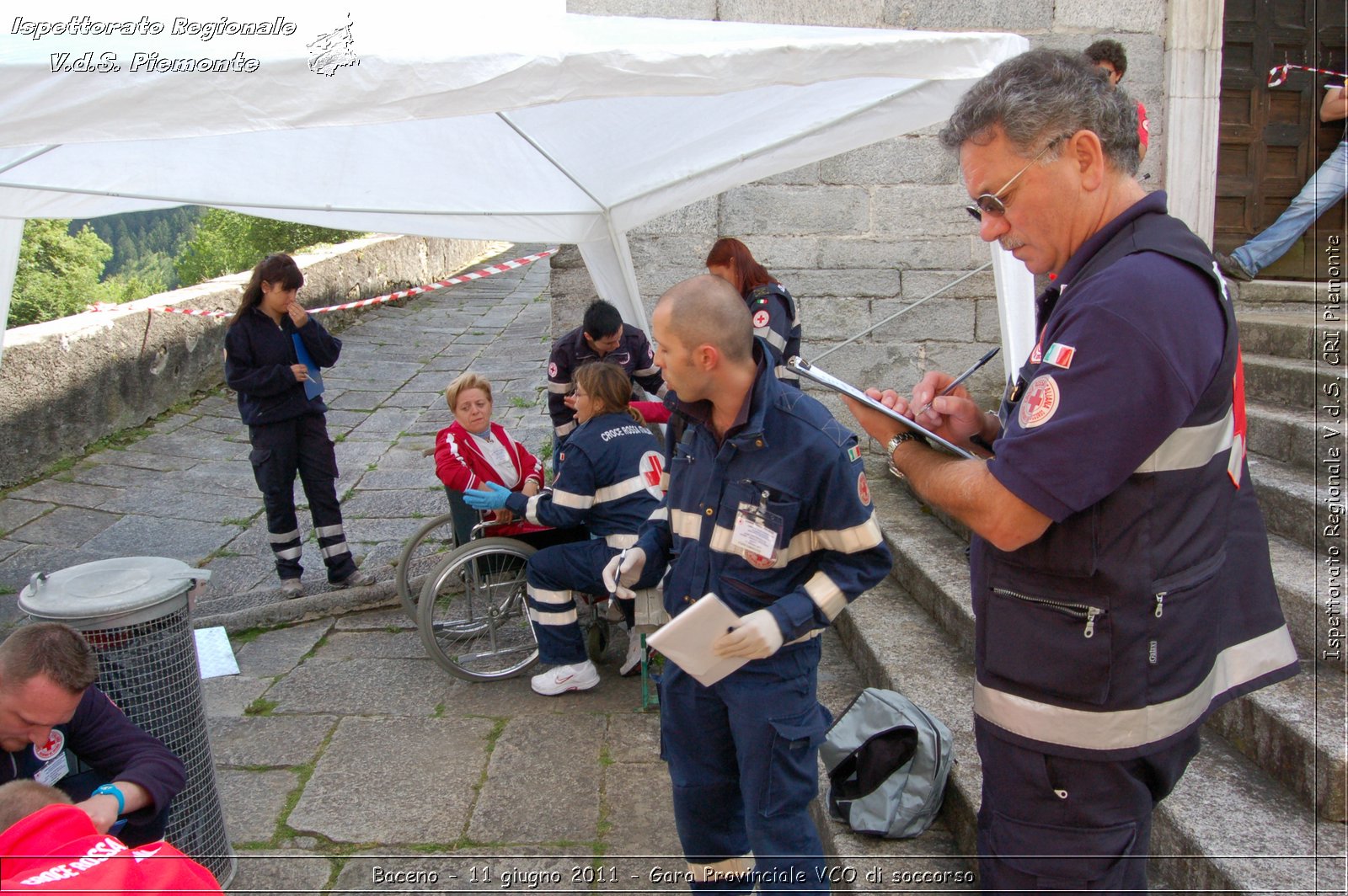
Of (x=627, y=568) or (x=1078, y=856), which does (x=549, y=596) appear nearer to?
(x=627, y=568)

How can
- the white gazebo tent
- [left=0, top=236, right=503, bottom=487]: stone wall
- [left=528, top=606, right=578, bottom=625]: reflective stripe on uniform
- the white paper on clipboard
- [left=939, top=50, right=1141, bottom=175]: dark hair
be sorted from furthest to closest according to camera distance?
[left=0, top=236, right=503, bottom=487]: stone wall < [left=528, top=606, right=578, bottom=625]: reflective stripe on uniform < the white gazebo tent < the white paper on clipboard < [left=939, top=50, right=1141, bottom=175]: dark hair

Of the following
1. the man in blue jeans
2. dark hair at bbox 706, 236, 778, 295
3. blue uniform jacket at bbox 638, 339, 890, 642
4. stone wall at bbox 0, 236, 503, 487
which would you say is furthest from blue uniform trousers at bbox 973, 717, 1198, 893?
stone wall at bbox 0, 236, 503, 487

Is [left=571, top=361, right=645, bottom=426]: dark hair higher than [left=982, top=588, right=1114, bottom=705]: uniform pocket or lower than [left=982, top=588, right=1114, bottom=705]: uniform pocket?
higher

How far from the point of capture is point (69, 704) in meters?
2.37

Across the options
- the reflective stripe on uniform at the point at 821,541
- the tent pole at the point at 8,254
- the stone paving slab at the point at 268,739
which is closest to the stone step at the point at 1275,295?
the reflective stripe on uniform at the point at 821,541

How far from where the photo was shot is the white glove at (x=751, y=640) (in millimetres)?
2271

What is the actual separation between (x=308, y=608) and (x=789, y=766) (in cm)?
374

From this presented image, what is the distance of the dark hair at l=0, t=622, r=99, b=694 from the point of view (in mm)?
2307

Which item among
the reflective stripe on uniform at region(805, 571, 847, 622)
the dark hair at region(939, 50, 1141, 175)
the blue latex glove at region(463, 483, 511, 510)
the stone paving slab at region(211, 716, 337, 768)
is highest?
the dark hair at region(939, 50, 1141, 175)

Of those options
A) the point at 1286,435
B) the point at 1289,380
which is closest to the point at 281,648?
the point at 1286,435

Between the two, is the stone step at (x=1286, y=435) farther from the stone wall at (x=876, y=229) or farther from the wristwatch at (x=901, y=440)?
the wristwatch at (x=901, y=440)

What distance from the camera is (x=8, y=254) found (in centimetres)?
375

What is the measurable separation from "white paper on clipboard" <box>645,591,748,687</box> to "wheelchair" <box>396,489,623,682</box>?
2.24 metres

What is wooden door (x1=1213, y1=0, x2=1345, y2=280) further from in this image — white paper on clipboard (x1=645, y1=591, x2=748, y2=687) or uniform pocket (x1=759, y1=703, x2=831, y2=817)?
white paper on clipboard (x1=645, y1=591, x2=748, y2=687)
